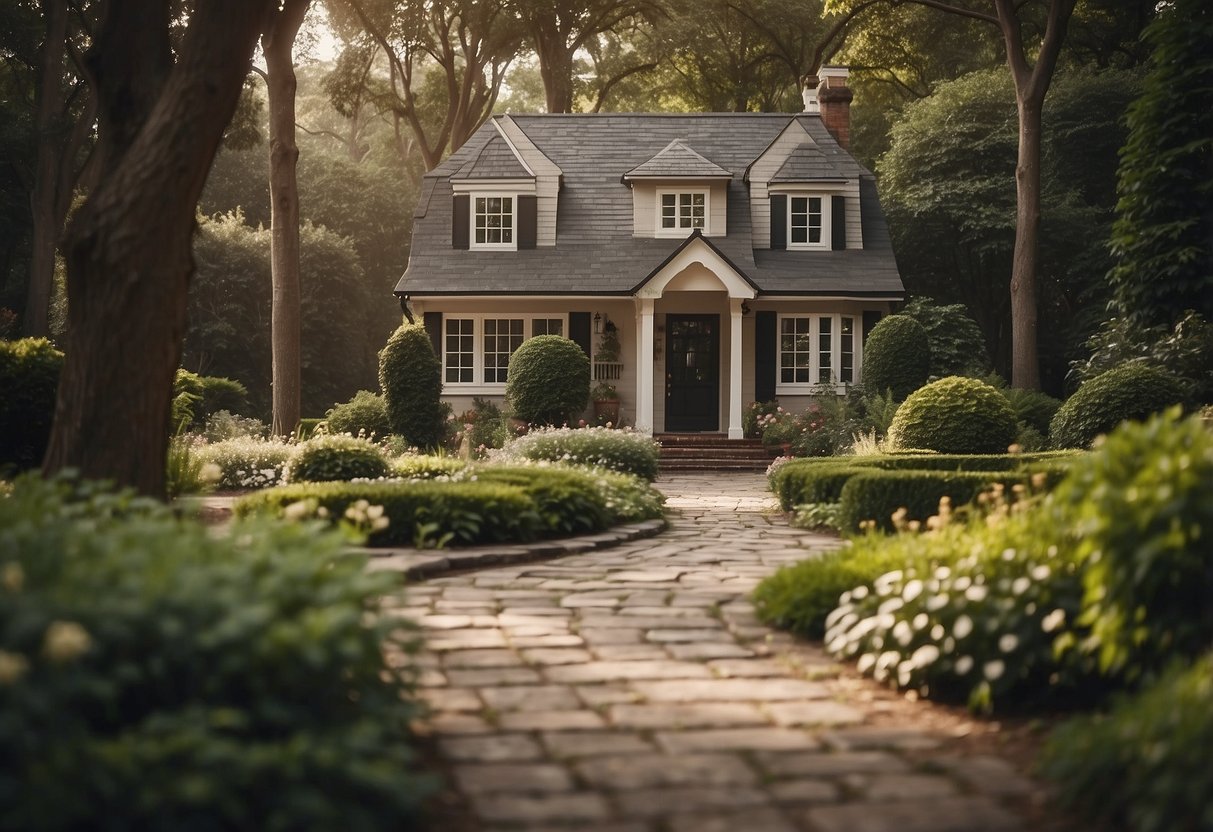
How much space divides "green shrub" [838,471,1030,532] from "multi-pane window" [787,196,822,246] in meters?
15.6

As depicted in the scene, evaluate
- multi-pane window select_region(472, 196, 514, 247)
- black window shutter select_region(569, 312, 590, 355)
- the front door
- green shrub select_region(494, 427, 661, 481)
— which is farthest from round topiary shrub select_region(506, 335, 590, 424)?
green shrub select_region(494, 427, 661, 481)

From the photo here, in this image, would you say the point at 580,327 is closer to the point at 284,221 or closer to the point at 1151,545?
the point at 284,221

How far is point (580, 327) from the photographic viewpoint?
24547mm

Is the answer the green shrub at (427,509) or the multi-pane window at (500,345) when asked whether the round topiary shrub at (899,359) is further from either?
the green shrub at (427,509)

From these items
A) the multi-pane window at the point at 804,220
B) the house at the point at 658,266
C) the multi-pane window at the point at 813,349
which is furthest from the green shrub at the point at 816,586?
the multi-pane window at the point at 804,220

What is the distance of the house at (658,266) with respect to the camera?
79.6 feet

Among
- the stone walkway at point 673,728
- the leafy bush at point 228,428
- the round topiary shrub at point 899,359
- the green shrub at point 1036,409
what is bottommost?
the stone walkway at point 673,728

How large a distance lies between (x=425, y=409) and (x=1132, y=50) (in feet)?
71.7

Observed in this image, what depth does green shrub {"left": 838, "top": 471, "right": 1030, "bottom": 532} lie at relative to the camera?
10.0 m

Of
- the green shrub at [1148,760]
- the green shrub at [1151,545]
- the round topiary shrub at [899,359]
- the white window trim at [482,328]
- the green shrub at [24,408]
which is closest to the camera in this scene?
the green shrub at [1148,760]

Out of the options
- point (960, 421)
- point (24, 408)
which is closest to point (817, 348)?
point (960, 421)

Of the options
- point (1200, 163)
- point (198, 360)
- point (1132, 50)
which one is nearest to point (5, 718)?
point (1200, 163)

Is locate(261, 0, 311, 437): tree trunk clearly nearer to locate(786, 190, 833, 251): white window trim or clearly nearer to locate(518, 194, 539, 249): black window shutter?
locate(518, 194, 539, 249): black window shutter

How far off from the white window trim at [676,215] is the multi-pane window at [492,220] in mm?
3058
